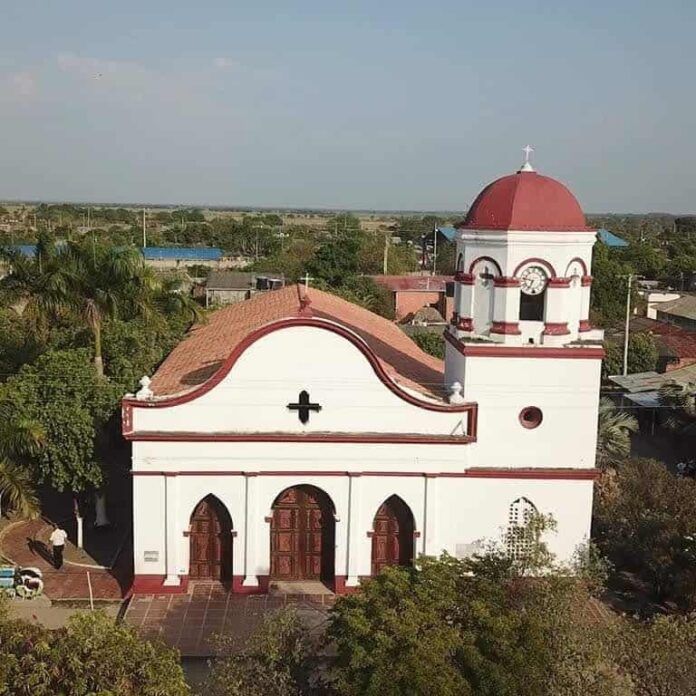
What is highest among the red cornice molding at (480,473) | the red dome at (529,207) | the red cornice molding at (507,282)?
the red dome at (529,207)

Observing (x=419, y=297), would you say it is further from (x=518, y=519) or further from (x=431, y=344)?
(x=518, y=519)

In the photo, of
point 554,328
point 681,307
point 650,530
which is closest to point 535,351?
point 554,328

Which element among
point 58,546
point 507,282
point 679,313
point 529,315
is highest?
point 507,282

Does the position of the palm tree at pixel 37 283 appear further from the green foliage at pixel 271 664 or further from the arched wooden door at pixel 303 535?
the green foliage at pixel 271 664

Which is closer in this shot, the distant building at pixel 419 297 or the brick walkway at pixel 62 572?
the brick walkway at pixel 62 572

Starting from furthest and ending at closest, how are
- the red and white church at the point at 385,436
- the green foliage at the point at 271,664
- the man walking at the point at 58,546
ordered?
the man walking at the point at 58,546 < the red and white church at the point at 385,436 < the green foliage at the point at 271,664

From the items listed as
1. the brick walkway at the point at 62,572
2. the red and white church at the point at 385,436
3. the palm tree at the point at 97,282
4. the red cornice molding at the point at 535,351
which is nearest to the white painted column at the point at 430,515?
the red and white church at the point at 385,436

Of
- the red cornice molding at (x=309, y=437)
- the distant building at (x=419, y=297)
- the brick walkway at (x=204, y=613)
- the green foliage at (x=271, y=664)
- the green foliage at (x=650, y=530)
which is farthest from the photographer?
the distant building at (x=419, y=297)

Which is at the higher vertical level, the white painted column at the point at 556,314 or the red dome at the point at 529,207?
the red dome at the point at 529,207

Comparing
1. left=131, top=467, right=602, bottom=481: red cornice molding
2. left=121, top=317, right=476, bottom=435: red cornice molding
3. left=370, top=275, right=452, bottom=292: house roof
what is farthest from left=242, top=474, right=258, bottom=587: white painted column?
left=370, top=275, right=452, bottom=292: house roof
